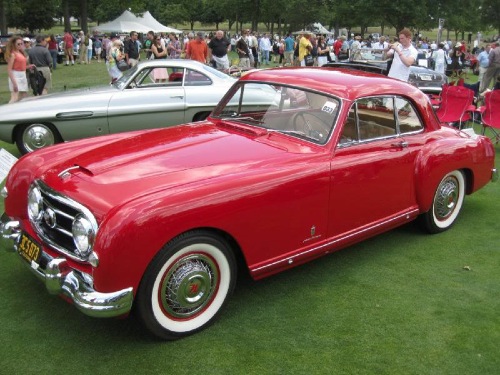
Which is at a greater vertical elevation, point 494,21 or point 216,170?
point 494,21

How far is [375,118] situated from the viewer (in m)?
4.29

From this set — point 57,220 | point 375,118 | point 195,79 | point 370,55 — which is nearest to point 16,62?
point 195,79

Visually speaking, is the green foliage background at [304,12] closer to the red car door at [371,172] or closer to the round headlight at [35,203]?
the red car door at [371,172]

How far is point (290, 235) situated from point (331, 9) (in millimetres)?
66778

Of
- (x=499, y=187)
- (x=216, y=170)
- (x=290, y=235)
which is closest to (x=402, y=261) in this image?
(x=290, y=235)

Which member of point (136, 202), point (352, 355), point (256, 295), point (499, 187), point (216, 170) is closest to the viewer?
point (136, 202)

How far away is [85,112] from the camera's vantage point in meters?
7.21

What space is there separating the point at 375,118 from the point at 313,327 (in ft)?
6.16

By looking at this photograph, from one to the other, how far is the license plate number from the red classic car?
0.01m

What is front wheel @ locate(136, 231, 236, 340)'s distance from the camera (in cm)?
297

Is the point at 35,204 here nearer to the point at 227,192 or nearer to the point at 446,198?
the point at 227,192

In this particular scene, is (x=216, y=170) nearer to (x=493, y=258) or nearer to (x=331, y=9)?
(x=493, y=258)

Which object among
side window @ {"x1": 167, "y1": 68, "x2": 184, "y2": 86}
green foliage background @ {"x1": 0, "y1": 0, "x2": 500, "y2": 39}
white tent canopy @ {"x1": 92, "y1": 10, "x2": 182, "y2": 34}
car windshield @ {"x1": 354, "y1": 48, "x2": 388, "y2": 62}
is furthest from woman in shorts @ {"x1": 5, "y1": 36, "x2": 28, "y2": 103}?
green foliage background @ {"x1": 0, "y1": 0, "x2": 500, "y2": 39}

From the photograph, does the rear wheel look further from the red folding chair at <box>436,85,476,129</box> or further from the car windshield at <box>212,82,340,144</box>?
the red folding chair at <box>436,85,476,129</box>
